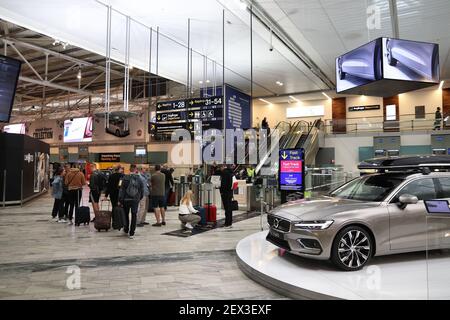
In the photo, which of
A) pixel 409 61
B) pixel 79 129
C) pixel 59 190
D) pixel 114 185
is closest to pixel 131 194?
pixel 114 185

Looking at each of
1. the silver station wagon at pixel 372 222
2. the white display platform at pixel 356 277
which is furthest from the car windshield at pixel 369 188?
the white display platform at pixel 356 277

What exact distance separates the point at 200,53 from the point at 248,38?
2208 millimetres

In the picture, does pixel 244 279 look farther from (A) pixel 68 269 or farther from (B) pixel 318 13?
(B) pixel 318 13

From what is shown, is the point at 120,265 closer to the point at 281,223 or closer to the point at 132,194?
the point at 132,194

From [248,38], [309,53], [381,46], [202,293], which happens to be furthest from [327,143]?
[202,293]

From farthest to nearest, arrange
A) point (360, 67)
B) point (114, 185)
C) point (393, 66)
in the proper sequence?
point (114, 185) → point (360, 67) → point (393, 66)

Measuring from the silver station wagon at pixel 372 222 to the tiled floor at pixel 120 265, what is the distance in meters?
0.89

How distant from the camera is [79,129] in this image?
23.7 m

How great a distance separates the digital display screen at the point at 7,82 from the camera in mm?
9719

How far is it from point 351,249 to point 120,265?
3.38m

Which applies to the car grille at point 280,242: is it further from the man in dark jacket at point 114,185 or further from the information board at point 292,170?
the man in dark jacket at point 114,185

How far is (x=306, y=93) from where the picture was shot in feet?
69.6

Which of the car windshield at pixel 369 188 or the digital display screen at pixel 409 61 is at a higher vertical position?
the digital display screen at pixel 409 61

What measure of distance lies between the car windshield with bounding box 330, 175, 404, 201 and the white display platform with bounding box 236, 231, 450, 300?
0.92 metres
